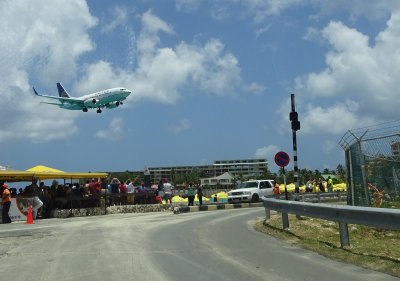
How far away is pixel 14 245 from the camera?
11.2m

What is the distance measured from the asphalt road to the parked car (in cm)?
1698

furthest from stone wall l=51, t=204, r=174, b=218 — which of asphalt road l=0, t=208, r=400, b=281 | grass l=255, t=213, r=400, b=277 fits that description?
grass l=255, t=213, r=400, b=277

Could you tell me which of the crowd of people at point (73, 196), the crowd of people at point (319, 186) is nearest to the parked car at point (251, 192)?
the crowd of people at point (319, 186)

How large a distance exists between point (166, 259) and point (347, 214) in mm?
3477

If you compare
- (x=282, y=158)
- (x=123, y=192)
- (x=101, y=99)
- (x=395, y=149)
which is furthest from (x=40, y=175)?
(x=101, y=99)

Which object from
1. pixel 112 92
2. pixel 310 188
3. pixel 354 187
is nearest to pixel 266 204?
pixel 354 187

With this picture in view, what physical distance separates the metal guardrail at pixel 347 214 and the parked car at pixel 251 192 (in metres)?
17.5

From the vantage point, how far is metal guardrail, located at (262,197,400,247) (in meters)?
7.45

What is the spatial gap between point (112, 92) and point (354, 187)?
39.0 metres

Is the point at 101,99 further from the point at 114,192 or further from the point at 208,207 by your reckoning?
the point at 208,207

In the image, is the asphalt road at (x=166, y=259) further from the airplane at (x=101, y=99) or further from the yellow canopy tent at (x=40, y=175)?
the airplane at (x=101, y=99)

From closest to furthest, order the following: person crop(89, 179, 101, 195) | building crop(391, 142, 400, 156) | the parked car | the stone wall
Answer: building crop(391, 142, 400, 156), the stone wall, person crop(89, 179, 101, 195), the parked car

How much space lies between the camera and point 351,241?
10664 millimetres

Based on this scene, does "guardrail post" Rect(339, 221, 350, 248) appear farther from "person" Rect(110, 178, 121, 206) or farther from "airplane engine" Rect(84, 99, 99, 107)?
"airplane engine" Rect(84, 99, 99, 107)
